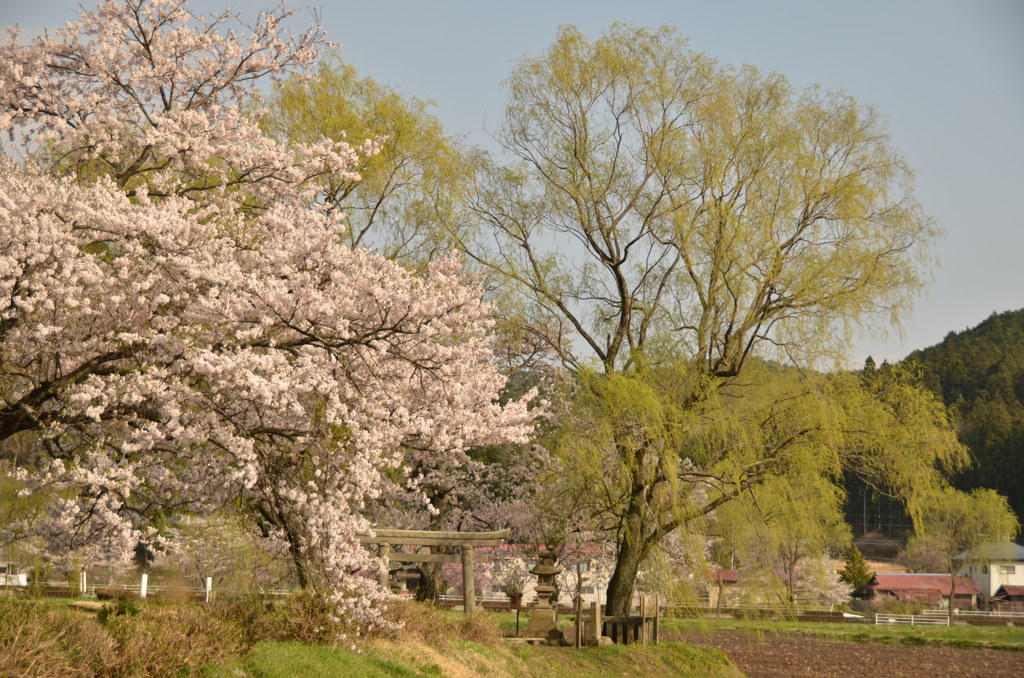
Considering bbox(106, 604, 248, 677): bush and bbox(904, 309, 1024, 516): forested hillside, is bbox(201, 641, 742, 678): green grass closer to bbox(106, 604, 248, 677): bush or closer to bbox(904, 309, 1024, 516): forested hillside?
bbox(106, 604, 248, 677): bush

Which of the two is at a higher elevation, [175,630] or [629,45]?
[629,45]

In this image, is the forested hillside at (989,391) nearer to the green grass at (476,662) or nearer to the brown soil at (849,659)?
the brown soil at (849,659)

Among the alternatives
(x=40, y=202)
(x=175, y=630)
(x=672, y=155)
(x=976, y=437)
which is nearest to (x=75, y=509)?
(x=175, y=630)

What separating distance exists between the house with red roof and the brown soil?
36416mm

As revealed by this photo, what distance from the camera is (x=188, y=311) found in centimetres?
1144

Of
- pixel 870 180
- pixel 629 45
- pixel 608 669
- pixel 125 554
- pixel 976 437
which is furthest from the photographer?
pixel 976 437

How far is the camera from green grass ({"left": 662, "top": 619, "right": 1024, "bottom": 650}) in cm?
3356

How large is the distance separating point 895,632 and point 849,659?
12.0 m

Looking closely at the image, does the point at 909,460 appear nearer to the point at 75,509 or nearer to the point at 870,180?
the point at 870,180

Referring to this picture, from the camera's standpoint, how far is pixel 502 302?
24016 mm

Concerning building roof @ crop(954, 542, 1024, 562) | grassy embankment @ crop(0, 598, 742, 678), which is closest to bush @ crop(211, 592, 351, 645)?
grassy embankment @ crop(0, 598, 742, 678)

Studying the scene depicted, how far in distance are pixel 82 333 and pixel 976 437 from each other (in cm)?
9274

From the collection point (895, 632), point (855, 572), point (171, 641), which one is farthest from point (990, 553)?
point (171, 641)

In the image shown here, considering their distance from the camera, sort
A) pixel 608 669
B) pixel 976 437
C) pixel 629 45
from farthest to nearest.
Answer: pixel 976 437, pixel 629 45, pixel 608 669
